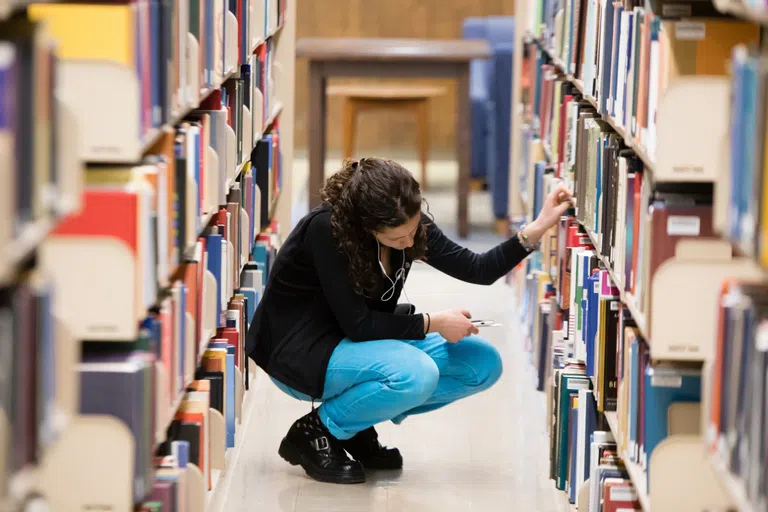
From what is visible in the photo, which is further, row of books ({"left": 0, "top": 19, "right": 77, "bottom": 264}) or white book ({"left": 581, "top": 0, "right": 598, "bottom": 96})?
white book ({"left": 581, "top": 0, "right": 598, "bottom": 96})

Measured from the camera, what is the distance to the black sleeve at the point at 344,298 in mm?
2930

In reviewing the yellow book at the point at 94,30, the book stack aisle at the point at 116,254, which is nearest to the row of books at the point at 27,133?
the book stack aisle at the point at 116,254

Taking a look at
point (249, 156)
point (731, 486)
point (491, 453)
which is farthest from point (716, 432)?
point (249, 156)

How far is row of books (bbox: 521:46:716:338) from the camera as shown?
6.80ft

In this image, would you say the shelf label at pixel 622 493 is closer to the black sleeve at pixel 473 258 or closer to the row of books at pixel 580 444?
the row of books at pixel 580 444

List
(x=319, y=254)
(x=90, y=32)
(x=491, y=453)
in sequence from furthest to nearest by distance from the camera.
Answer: (x=491, y=453) < (x=319, y=254) < (x=90, y=32)

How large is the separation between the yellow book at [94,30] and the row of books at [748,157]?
3.05 feet

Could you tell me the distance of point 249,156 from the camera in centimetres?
373

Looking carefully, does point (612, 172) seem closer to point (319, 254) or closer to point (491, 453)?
point (319, 254)

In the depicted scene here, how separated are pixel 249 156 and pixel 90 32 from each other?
1.83 meters

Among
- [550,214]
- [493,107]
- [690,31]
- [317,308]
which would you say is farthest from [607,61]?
[493,107]

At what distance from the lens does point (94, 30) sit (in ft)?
6.23

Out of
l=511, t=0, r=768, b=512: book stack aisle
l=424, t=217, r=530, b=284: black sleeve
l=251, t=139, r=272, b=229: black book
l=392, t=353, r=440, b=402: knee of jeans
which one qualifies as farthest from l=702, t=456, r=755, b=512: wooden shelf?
l=251, t=139, r=272, b=229: black book

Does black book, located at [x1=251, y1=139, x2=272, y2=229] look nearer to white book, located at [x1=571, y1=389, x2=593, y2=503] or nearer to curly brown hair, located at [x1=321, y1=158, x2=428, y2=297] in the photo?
curly brown hair, located at [x1=321, y1=158, x2=428, y2=297]
